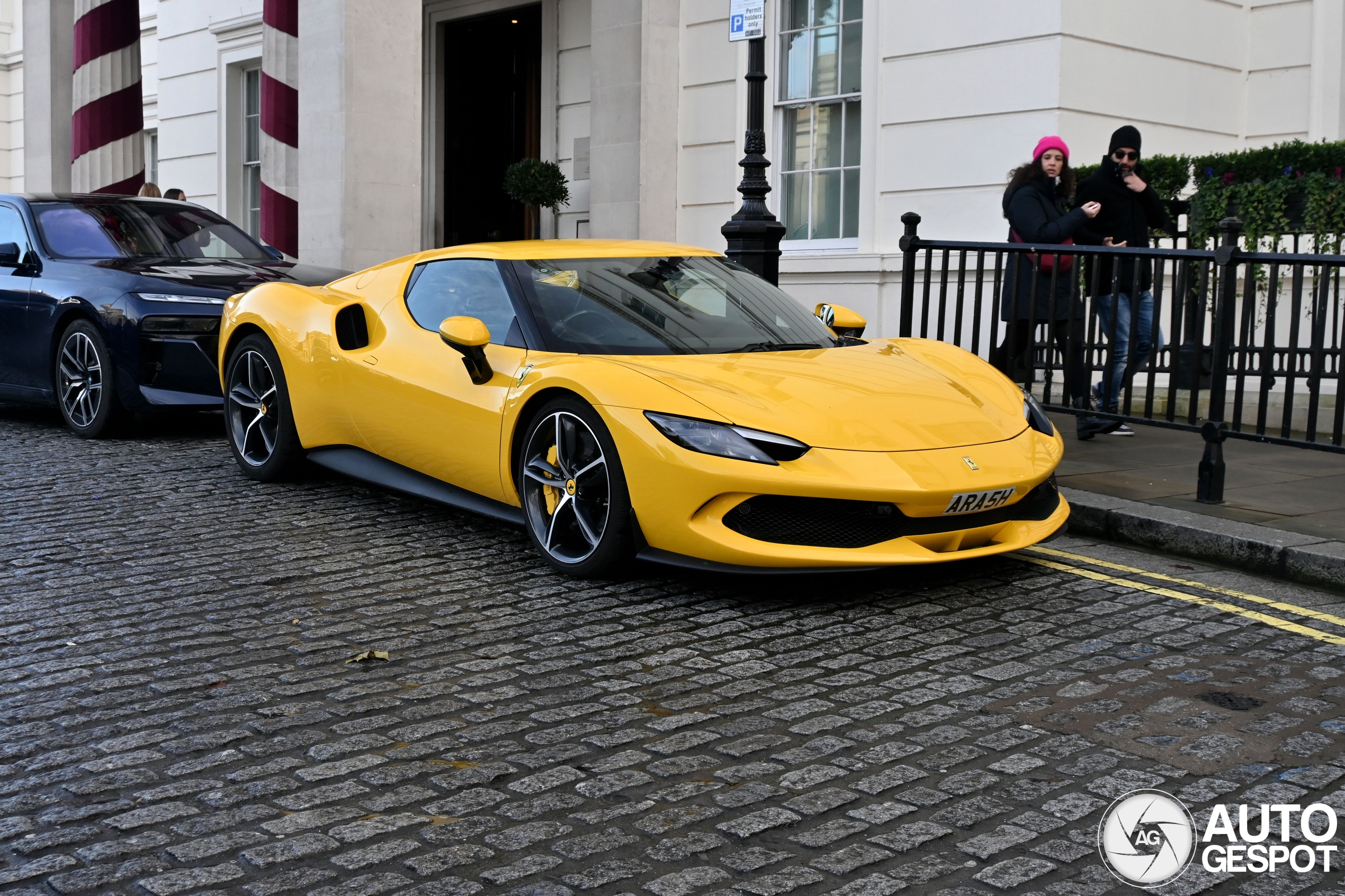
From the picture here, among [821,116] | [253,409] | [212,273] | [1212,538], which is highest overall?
[821,116]

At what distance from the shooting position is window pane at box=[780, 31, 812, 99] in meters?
13.5

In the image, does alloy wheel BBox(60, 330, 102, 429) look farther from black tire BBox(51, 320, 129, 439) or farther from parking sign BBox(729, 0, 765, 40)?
parking sign BBox(729, 0, 765, 40)

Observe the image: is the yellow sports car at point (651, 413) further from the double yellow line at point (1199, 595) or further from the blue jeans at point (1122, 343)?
the blue jeans at point (1122, 343)

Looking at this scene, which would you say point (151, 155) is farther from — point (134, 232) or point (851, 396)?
point (851, 396)

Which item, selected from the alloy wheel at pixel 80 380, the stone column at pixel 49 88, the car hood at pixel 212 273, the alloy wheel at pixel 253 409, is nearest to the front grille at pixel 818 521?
the alloy wheel at pixel 253 409

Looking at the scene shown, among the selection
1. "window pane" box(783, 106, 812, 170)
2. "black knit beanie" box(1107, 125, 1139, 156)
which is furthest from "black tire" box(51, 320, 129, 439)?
"window pane" box(783, 106, 812, 170)

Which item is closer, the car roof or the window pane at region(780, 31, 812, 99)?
the car roof

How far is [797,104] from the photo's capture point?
1350 cm

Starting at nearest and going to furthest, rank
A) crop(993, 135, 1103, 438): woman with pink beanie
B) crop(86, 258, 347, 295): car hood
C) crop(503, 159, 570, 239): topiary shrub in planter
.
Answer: crop(993, 135, 1103, 438): woman with pink beanie
crop(86, 258, 347, 295): car hood
crop(503, 159, 570, 239): topiary shrub in planter

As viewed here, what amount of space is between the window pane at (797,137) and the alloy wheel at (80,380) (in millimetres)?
7025

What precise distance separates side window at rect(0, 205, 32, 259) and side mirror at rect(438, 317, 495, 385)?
5.03m

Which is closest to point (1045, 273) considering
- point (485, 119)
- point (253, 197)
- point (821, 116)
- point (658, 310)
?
point (658, 310)

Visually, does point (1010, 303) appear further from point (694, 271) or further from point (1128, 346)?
point (694, 271)

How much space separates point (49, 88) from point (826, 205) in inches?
495
